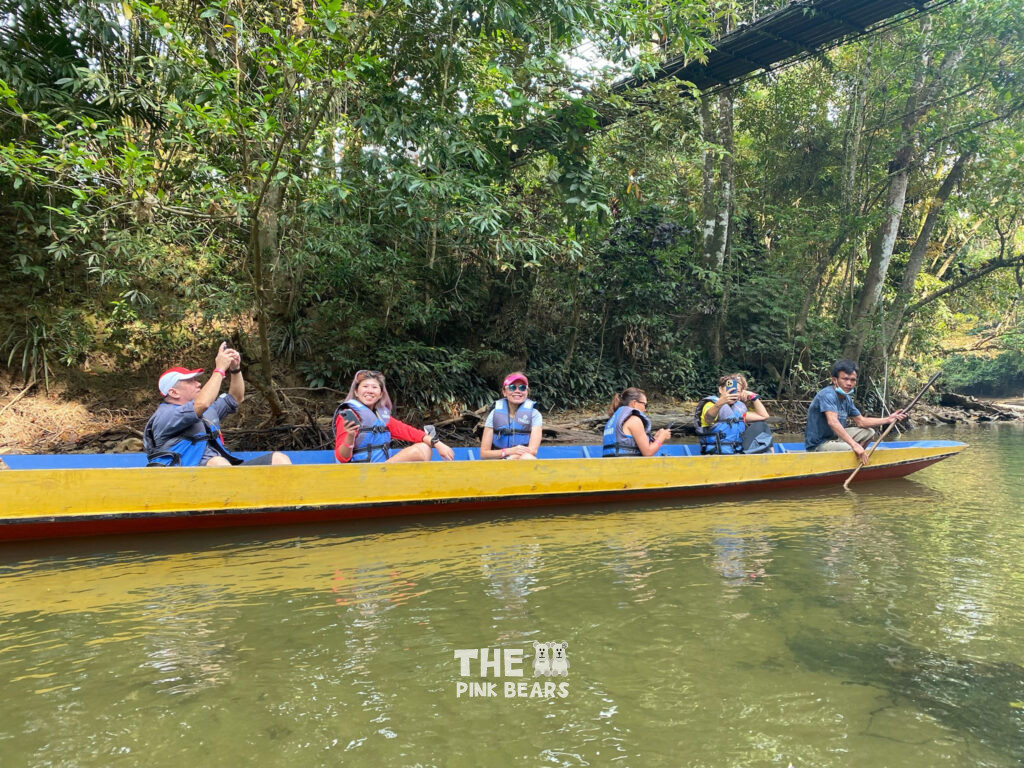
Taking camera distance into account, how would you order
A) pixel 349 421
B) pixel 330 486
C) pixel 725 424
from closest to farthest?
pixel 330 486 → pixel 349 421 → pixel 725 424

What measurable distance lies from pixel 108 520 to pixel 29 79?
5563mm

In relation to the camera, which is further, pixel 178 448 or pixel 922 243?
pixel 922 243

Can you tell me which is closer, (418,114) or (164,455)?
(164,455)

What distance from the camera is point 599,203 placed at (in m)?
7.26

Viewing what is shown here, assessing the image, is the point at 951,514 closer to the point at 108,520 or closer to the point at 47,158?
the point at 108,520

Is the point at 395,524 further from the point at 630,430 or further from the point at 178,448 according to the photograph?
the point at 630,430

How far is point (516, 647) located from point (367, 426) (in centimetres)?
282

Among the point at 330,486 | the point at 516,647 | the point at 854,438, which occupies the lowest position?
the point at 516,647

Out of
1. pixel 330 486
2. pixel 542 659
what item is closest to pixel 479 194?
pixel 330 486

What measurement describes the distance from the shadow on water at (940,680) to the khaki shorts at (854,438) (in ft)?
15.3

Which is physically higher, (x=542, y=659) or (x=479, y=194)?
(x=479, y=194)

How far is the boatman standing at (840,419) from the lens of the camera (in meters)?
6.39

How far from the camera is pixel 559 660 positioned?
2463mm

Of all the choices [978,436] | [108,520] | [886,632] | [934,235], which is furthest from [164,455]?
[934,235]
